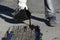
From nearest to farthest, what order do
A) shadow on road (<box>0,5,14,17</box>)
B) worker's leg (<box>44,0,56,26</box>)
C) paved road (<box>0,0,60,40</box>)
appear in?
1. paved road (<box>0,0,60,40</box>)
2. worker's leg (<box>44,0,56,26</box>)
3. shadow on road (<box>0,5,14,17</box>)

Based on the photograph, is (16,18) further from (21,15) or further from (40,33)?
(40,33)

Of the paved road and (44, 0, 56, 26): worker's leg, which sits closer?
the paved road

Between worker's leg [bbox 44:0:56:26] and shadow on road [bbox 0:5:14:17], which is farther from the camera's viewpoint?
shadow on road [bbox 0:5:14:17]

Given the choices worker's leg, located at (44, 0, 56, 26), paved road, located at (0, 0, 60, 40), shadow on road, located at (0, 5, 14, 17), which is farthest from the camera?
shadow on road, located at (0, 5, 14, 17)

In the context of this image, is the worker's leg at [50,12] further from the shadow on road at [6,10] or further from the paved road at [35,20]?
the shadow on road at [6,10]

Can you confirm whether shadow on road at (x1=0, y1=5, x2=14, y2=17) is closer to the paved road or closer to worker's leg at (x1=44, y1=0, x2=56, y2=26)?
the paved road

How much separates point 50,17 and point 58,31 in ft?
1.42

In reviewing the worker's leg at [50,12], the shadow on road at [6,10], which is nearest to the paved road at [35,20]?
the shadow on road at [6,10]

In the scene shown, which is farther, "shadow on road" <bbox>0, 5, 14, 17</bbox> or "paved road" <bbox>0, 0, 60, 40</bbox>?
"shadow on road" <bbox>0, 5, 14, 17</bbox>

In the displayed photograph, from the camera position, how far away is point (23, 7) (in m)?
5.83

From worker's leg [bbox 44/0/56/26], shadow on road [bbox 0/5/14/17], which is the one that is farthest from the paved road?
worker's leg [bbox 44/0/56/26]

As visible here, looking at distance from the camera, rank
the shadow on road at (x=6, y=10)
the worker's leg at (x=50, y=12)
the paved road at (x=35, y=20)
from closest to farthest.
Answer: the paved road at (x=35, y=20) < the worker's leg at (x=50, y=12) < the shadow on road at (x=6, y=10)

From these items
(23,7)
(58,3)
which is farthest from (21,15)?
(58,3)

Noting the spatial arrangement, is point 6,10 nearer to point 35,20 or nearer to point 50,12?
point 35,20
